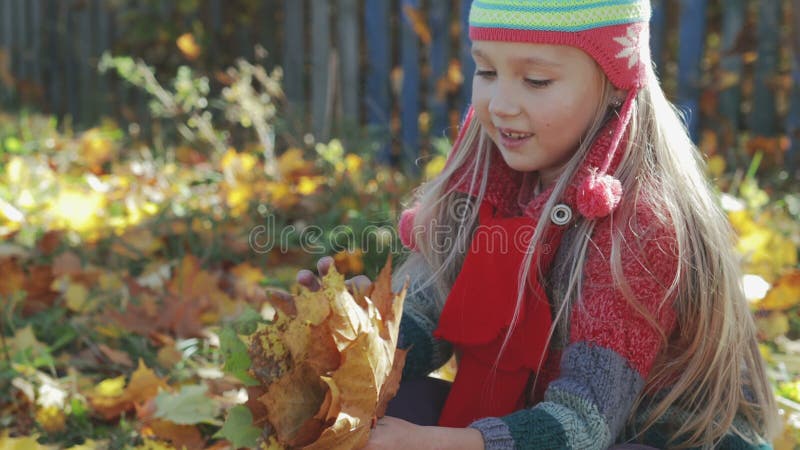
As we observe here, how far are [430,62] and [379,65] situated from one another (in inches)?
11.7

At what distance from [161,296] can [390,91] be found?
2.46 m

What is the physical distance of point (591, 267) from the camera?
1.69 meters

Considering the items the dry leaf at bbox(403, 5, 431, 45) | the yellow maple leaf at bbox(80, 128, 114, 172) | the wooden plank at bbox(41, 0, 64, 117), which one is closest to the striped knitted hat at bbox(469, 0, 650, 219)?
the dry leaf at bbox(403, 5, 431, 45)

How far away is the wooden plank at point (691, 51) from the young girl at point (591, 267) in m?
2.53

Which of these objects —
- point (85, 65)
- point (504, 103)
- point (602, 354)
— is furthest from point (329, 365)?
point (85, 65)

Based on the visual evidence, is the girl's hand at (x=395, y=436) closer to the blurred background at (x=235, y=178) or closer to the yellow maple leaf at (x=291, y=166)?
the blurred background at (x=235, y=178)

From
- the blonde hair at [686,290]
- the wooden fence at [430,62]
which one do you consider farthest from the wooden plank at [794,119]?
the blonde hair at [686,290]

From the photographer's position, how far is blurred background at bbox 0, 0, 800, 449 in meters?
2.36

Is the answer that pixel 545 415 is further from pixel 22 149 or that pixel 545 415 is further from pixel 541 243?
pixel 22 149

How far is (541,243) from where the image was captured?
5.69ft

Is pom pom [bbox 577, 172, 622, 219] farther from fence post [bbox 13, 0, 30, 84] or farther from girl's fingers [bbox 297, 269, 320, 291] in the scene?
fence post [bbox 13, 0, 30, 84]

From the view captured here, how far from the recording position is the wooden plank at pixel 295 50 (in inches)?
Result: 208

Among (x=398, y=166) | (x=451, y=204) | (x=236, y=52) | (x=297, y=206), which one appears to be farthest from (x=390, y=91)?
(x=451, y=204)

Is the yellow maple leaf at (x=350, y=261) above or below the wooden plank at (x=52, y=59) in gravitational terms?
below
